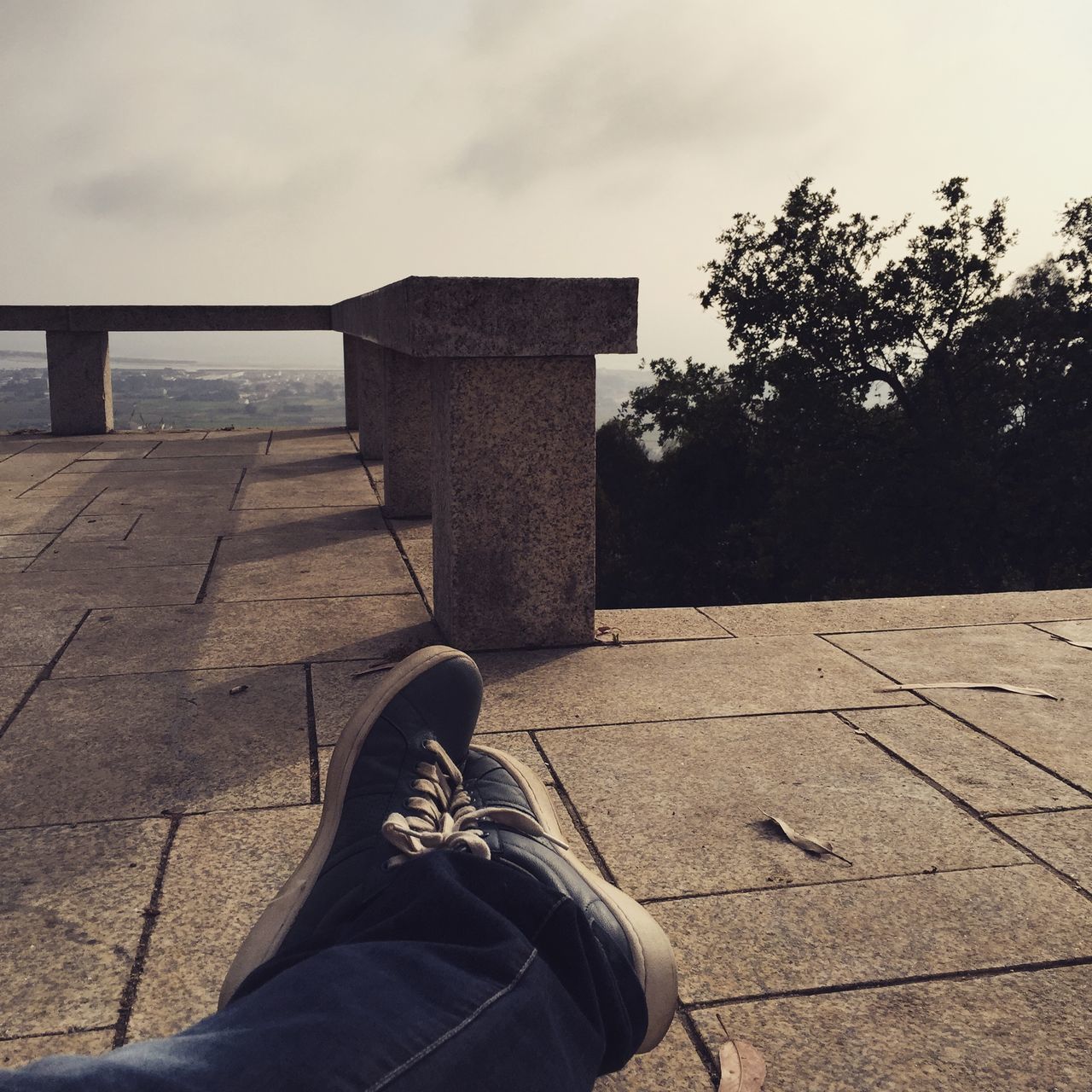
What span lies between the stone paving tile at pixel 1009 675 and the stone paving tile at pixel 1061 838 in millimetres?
238

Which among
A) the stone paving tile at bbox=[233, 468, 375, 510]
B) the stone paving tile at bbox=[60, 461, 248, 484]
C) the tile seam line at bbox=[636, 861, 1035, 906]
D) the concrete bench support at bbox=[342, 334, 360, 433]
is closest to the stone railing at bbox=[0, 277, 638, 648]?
the tile seam line at bbox=[636, 861, 1035, 906]

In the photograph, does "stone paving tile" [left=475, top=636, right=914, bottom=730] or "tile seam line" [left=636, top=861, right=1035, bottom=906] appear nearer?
"tile seam line" [left=636, top=861, right=1035, bottom=906]

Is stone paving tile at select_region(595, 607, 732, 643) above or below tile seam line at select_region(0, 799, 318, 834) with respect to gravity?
above

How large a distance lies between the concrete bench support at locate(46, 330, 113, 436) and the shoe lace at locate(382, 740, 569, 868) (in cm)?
1007

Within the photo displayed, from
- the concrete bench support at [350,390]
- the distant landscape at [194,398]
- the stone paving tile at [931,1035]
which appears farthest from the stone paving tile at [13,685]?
the distant landscape at [194,398]

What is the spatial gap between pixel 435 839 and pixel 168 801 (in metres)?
1.16

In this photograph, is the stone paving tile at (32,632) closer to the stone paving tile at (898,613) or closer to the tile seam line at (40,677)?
the tile seam line at (40,677)

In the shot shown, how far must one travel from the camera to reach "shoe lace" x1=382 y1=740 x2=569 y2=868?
1632 millimetres

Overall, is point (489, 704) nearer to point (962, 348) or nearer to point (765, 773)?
point (765, 773)

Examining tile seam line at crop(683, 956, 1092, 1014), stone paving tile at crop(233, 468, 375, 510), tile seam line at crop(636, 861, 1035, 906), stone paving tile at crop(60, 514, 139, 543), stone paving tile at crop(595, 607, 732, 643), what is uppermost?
stone paving tile at crop(233, 468, 375, 510)

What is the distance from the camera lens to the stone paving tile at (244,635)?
363 cm

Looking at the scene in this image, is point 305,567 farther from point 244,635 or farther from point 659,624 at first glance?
point 659,624

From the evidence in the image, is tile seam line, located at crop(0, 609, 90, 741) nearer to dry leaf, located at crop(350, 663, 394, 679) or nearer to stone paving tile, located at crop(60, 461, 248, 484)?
dry leaf, located at crop(350, 663, 394, 679)

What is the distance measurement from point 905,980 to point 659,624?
2.36 meters
